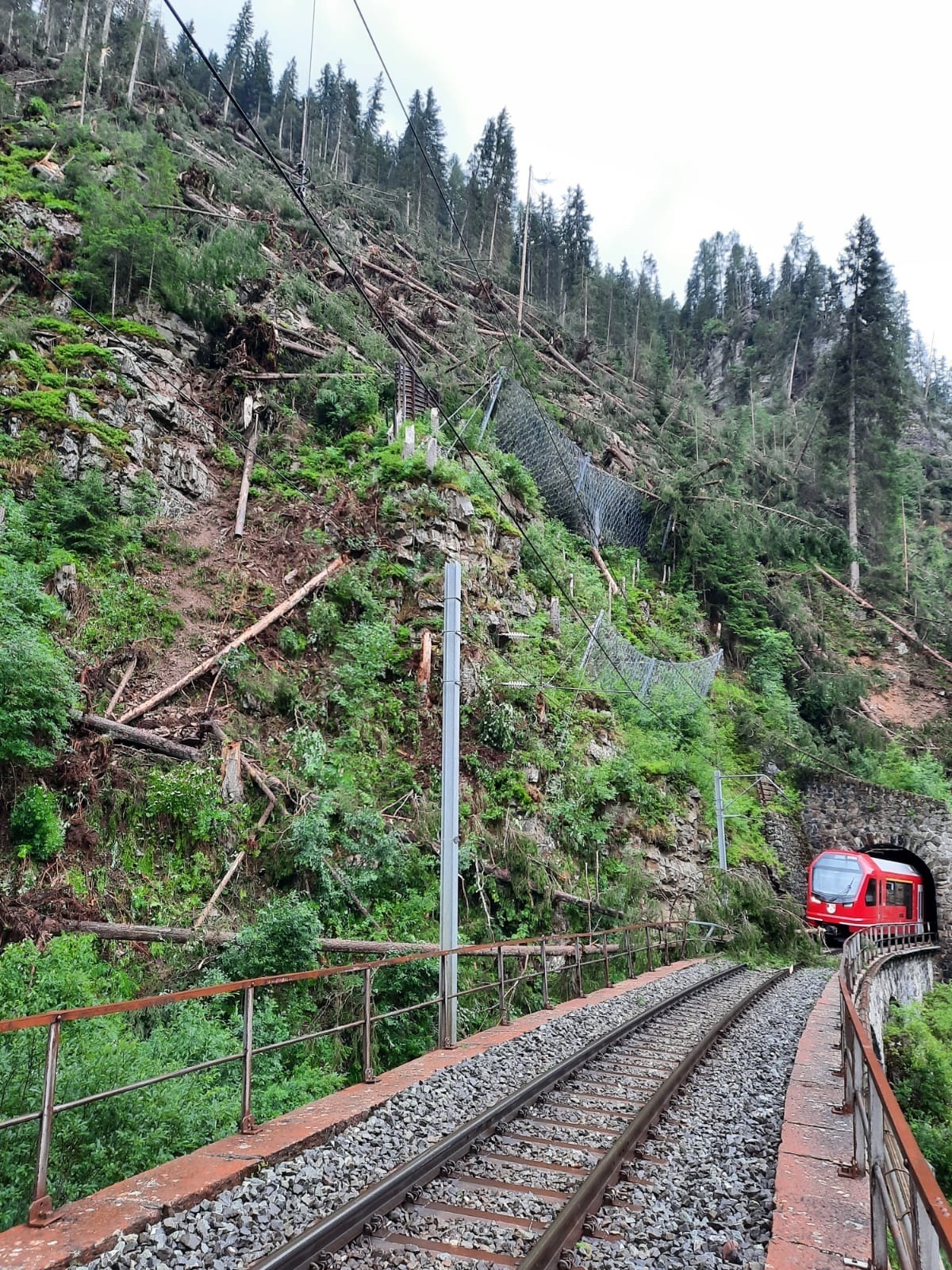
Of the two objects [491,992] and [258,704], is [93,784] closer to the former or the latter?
[258,704]

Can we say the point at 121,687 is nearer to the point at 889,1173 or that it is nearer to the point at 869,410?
the point at 889,1173

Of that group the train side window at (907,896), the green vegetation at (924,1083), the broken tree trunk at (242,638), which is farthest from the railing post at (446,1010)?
the train side window at (907,896)

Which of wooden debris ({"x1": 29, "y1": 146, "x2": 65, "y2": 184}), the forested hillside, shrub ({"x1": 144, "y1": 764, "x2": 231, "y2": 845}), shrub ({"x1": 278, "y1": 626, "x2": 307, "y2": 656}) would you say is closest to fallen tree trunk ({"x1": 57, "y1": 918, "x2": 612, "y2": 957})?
the forested hillside

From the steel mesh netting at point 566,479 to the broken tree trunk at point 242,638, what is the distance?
462 inches

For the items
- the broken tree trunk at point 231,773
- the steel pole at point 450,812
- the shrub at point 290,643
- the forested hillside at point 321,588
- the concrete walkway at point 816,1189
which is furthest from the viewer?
the shrub at point 290,643

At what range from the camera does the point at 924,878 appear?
80.9 ft

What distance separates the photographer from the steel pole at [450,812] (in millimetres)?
8031

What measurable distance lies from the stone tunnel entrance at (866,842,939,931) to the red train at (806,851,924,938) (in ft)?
6.79

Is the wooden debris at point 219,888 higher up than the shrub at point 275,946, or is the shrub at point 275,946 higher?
the wooden debris at point 219,888

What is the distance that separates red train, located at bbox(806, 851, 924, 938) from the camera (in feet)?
66.7

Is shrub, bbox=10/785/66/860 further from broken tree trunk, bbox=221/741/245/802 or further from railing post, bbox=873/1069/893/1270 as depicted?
railing post, bbox=873/1069/893/1270

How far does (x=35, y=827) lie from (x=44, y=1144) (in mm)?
6112

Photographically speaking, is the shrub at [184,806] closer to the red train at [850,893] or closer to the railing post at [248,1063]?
the railing post at [248,1063]

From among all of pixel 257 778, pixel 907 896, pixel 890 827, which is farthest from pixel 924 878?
pixel 257 778
